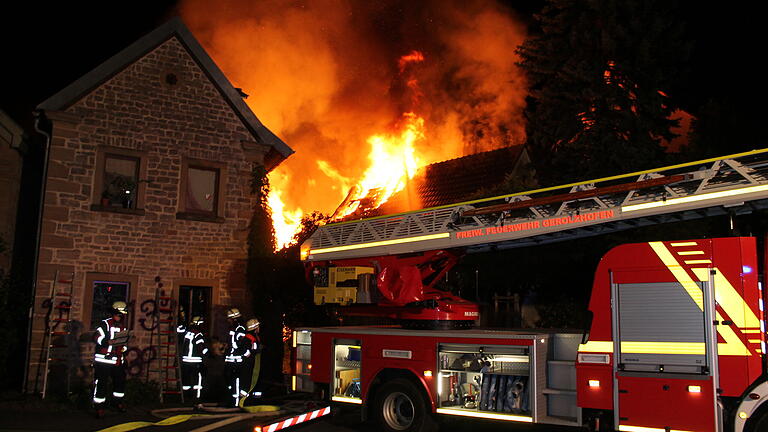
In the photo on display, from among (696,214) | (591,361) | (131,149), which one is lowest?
(591,361)

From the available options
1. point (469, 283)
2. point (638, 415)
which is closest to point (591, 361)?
point (638, 415)

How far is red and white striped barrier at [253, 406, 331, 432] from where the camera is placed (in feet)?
27.3

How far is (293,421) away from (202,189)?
26.6ft

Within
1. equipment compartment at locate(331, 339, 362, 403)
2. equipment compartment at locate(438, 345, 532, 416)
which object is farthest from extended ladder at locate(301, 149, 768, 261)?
equipment compartment at locate(438, 345, 532, 416)

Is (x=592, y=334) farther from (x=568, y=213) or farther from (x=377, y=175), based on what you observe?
(x=377, y=175)

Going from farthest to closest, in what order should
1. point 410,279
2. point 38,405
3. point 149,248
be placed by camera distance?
point 149,248 → point 38,405 → point 410,279

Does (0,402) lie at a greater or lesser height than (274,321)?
lesser

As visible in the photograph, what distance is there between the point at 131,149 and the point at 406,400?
29.5ft

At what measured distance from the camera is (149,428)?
10.3 meters

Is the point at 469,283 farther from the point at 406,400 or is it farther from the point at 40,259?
the point at 40,259

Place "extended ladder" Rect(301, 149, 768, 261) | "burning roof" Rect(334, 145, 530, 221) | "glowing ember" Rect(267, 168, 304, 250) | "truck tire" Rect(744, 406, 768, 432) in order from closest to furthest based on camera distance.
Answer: "truck tire" Rect(744, 406, 768, 432)
"extended ladder" Rect(301, 149, 768, 261)
"burning roof" Rect(334, 145, 530, 221)
"glowing ember" Rect(267, 168, 304, 250)

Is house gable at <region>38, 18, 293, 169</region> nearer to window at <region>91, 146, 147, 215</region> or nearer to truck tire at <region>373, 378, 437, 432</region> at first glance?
window at <region>91, 146, 147, 215</region>

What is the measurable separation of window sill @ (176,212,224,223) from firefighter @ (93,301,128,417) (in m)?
3.74

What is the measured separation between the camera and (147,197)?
14875 millimetres
